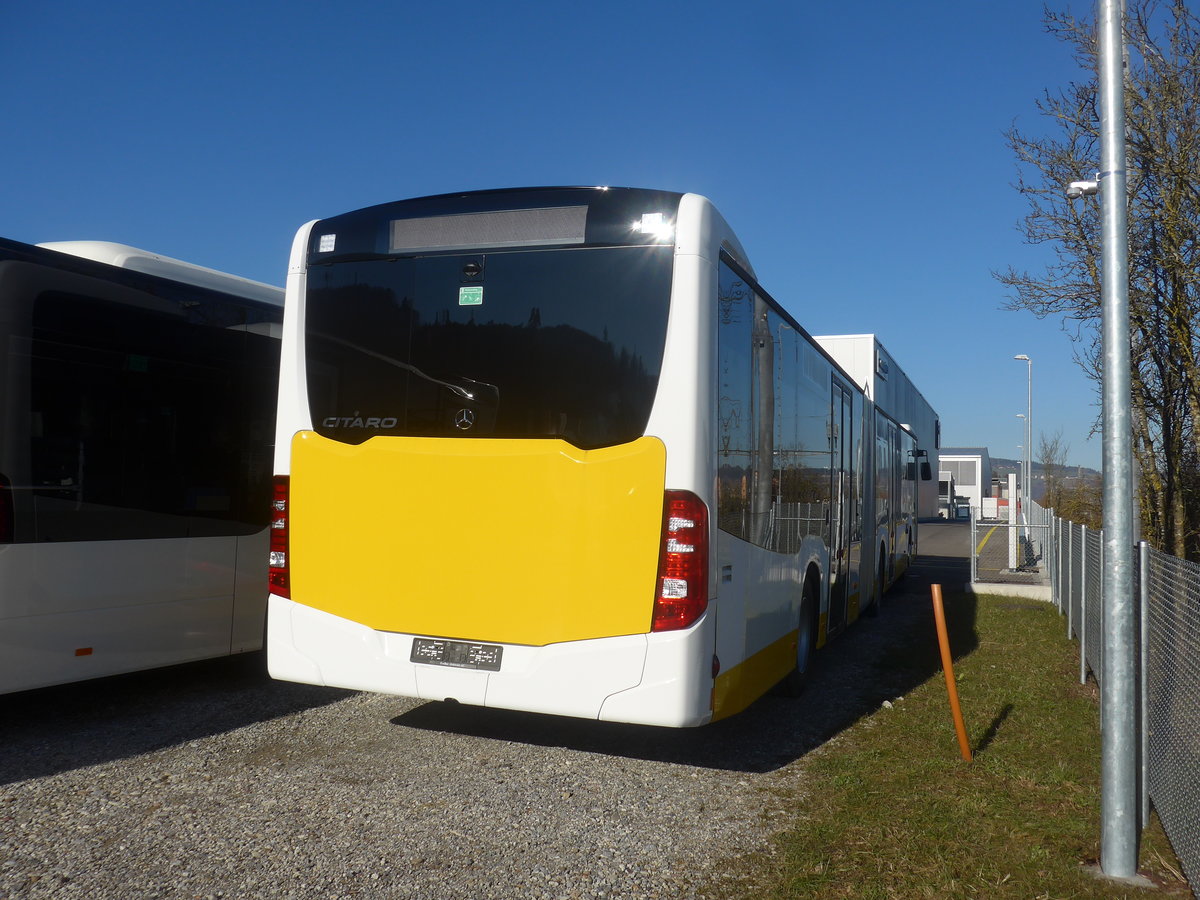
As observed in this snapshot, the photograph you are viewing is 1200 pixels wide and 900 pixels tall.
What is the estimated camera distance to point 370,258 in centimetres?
597

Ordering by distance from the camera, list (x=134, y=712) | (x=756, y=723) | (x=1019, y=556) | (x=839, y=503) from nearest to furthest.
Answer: (x=134, y=712) < (x=756, y=723) < (x=839, y=503) < (x=1019, y=556)

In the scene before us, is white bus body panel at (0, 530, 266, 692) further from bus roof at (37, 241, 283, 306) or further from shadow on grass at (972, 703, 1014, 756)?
shadow on grass at (972, 703, 1014, 756)

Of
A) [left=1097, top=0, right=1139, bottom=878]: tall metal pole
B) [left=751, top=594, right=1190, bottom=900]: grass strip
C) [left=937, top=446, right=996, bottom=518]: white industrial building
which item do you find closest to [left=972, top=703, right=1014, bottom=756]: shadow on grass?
[left=751, top=594, right=1190, bottom=900]: grass strip

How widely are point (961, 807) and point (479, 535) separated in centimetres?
294

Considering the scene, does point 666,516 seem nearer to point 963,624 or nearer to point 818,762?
point 818,762

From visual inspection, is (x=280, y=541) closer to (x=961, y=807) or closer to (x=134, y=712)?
(x=134, y=712)

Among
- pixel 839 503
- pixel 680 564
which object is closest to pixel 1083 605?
pixel 839 503

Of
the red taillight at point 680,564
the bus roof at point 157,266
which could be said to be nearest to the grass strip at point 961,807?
the red taillight at point 680,564

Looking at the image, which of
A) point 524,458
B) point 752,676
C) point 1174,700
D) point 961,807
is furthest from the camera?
point 752,676

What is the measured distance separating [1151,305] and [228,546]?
11.2 meters

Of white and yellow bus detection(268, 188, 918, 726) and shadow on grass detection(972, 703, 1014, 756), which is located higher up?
white and yellow bus detection(268, 188, 918, 726)

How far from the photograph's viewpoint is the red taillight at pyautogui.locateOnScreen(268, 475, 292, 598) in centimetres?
600

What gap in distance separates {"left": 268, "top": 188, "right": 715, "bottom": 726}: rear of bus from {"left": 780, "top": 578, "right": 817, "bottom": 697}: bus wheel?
2939 millimetres

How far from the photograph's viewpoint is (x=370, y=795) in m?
5.31
